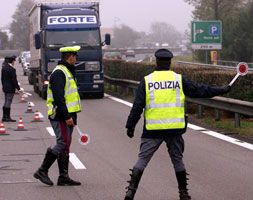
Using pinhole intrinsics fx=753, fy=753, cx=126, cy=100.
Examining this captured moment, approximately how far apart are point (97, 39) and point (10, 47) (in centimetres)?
16146

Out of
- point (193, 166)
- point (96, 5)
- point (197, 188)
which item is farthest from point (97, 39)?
point (197, 188)

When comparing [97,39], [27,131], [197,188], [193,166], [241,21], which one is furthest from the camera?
[241,21]

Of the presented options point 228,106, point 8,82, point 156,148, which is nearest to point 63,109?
point 156,148

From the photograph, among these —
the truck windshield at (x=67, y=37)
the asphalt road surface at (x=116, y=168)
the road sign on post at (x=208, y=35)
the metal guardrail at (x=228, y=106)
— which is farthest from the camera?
the road sign on post at (x=208, y=35)

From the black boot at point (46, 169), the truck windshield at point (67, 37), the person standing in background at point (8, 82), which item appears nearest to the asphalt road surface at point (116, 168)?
the black boot at point (46, 169)

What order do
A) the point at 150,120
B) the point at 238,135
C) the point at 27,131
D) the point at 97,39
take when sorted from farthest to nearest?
the point at 97,39 < the point at 27,131 < the point at 238,135 < the point at 150,120

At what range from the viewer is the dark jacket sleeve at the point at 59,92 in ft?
31.8

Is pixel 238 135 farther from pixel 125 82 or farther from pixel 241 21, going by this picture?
pixel 241 21

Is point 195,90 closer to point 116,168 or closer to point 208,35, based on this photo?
point 116,168

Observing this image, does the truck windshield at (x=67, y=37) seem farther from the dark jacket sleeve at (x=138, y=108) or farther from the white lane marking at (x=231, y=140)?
the dark jacket sleeve at (x=138, y=108)

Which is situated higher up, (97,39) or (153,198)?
(97,39)

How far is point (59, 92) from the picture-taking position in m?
9.70

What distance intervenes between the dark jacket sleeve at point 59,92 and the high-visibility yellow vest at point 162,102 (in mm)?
1611

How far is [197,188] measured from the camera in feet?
32.0
